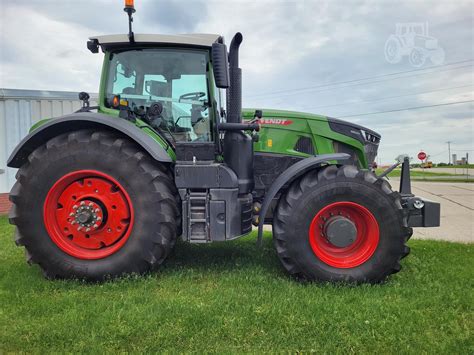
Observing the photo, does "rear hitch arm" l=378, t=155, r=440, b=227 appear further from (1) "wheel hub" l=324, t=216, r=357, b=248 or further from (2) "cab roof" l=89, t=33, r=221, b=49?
(2) "cab roof" l=89, t=33, r=221, b=49

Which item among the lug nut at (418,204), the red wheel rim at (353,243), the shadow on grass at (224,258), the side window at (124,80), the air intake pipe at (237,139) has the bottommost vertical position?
the shadow on grass at (224,258)

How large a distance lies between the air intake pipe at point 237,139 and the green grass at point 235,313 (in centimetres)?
107

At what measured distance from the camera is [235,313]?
2984 millimetres

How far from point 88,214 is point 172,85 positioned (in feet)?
5.35

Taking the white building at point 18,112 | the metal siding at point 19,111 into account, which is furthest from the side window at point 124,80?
the white building at point 18,112

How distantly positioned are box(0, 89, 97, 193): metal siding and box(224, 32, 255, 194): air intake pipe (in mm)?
7496

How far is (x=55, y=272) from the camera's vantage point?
3.68 meters

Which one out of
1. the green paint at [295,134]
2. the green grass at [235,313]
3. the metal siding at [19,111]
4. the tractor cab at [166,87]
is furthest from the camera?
the metal siding at [19,111]

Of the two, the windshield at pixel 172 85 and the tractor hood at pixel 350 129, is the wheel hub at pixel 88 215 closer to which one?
the windshield at pixel 172 85

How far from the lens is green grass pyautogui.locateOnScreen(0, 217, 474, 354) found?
8.40 feet

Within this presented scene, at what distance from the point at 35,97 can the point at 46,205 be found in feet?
26.7

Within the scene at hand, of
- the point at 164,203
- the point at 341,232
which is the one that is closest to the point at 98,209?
the point at 164,203

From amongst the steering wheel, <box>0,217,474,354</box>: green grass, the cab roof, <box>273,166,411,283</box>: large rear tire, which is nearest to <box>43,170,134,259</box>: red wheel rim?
<box>0,217,474,354</box>: green grass

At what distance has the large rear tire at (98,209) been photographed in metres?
3.64
